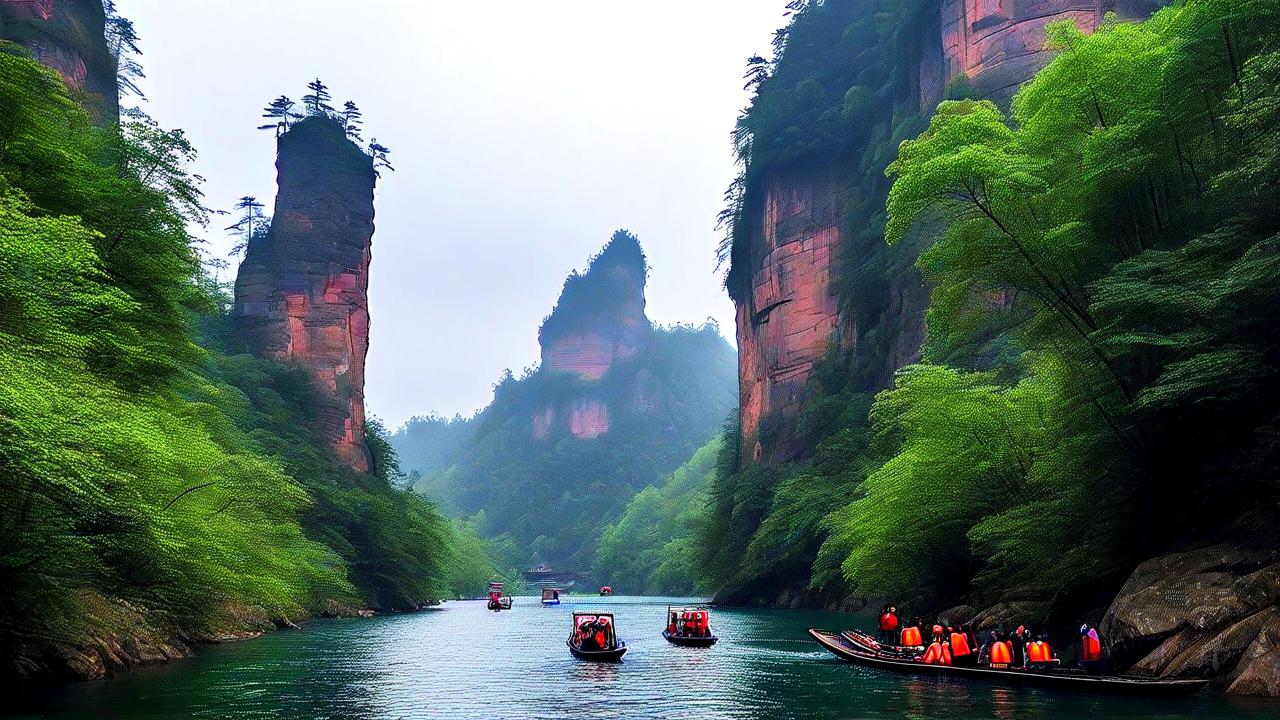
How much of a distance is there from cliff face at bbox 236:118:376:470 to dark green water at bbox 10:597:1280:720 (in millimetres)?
49155

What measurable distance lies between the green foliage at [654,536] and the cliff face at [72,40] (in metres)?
83.8

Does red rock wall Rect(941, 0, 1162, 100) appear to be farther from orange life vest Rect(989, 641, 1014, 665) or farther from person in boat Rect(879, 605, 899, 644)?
A: orange life vest Rect(989, 641, 1014, 665)

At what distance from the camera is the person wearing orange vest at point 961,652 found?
25.6 meters

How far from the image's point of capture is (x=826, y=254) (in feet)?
268

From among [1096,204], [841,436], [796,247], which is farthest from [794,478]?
[1096,204]

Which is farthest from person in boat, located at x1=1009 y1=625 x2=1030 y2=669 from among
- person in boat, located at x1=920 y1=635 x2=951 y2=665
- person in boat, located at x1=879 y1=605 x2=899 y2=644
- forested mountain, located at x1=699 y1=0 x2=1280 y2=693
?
person in boat, located at x1=879 y1=605 x2=899 y2=644

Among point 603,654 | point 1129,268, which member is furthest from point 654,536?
point 1129,268

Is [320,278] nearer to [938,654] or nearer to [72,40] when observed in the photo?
[72,40]

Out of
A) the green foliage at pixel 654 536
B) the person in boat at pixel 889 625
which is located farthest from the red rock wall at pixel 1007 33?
the green foliage at pixel 654 536

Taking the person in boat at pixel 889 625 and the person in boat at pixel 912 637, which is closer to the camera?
the person in boat at pixel 912 637

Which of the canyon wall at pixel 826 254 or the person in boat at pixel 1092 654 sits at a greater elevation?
the canyon wall at pixel 826 254

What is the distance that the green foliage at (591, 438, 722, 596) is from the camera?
440ft

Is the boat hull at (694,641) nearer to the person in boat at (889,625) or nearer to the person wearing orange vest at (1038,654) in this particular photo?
the person in boat at (889,625)

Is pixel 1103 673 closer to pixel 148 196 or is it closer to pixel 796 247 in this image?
pixel 148 196
